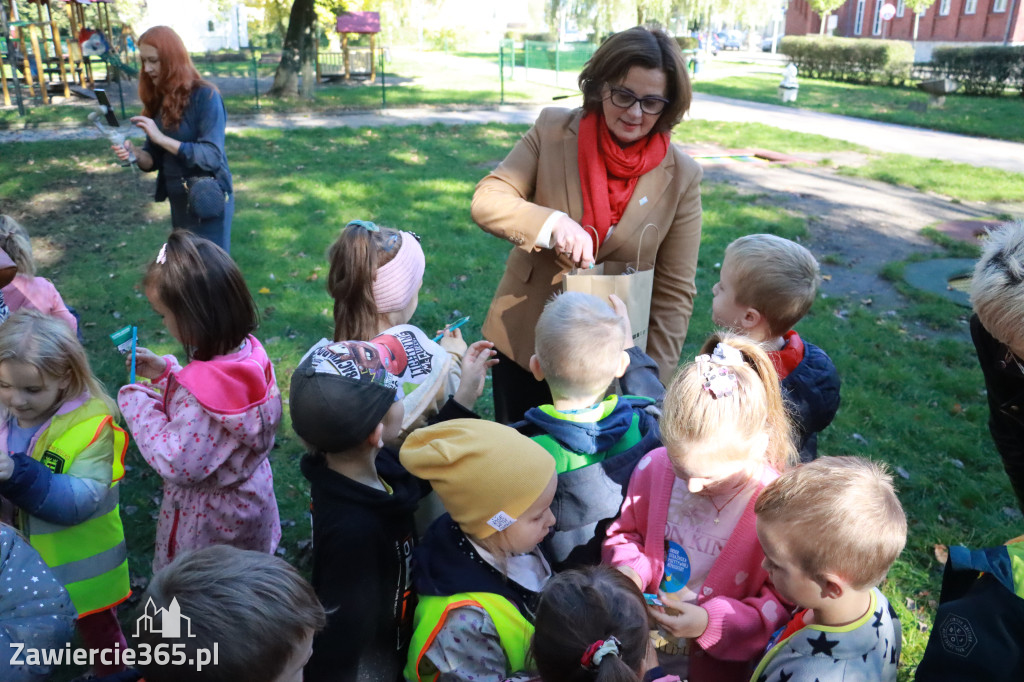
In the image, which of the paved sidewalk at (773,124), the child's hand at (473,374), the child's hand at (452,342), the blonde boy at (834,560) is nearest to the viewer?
the blonde boy at (834,560)

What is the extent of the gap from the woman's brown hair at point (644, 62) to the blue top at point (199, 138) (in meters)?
2.69

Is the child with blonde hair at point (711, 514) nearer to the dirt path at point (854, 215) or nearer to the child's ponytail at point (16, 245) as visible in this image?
the child's ponytail at point (16, 245)

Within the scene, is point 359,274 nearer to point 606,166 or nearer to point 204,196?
point 606,166

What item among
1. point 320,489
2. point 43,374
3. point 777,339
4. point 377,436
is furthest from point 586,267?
point 43,374

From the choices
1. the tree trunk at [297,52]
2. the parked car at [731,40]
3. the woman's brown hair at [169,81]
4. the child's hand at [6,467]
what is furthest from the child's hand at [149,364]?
the parked car at [731,40]

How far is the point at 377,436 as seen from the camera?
203 cm

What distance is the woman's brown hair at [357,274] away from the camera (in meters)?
2.63

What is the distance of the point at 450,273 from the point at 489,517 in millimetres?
5012

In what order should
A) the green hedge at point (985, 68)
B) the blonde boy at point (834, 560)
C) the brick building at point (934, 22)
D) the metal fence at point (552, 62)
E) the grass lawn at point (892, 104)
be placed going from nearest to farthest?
the blonde boy at point (834, 560)
the grass lawn at point (892, 104)
the green hedge at point (985, 68)
the metal fence at point (552, 62)
the brick building at point (934, 22)

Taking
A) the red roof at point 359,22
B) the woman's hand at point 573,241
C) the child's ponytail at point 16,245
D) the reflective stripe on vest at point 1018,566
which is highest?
the red roof at point 359,22

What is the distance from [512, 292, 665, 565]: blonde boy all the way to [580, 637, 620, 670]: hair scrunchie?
2.38 ft

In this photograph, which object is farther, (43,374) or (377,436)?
(43,374)

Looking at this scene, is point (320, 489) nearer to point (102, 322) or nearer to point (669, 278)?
point (669, 278)

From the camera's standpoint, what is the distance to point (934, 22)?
118ft
